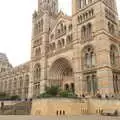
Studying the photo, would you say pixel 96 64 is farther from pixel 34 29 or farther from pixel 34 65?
pixel 34 29

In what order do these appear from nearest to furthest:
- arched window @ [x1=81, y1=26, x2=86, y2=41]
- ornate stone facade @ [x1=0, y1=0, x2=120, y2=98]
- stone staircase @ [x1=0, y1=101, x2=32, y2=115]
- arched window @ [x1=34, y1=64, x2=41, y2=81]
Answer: stone staircase @ [x1=0, y1=101, x2=32, y2=115], ornate stone facade @ [x1=0, y1=0, x2=120, y2=98], arched window @ [x1=81, y1=26, x2=86, y2=41], arched window @ [x1=34, y1=64, x2=41, y2=81]

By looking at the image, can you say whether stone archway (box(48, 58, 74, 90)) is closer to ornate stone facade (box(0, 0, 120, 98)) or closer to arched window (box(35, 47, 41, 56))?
ornate stone facade (box(0, 0, 120, 98))

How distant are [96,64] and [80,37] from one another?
6.38 meters

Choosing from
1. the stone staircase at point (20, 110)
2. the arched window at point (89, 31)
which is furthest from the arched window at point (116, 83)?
the stone staircase at point (20, 110)

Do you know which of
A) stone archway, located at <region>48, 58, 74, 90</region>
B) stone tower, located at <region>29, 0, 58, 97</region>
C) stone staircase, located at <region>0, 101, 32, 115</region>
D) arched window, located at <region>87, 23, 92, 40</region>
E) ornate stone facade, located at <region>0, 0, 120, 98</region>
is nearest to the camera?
stone staircase, located at <region>0, 101, 32, 115</region>

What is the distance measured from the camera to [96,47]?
2906 cm

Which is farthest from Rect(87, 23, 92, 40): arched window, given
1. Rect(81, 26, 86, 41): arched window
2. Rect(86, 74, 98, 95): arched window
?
Rect(86, 74, 98, 95): arched window

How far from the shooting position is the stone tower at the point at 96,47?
90.3ft

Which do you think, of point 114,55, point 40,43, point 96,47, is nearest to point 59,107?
point 96,47

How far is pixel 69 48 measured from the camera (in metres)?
34.3

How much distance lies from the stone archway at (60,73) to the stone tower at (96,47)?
4.93 m

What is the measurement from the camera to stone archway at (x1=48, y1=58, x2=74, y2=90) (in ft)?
118

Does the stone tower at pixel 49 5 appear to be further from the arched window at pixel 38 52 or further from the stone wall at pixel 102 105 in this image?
the stone wall at pixel 102 105

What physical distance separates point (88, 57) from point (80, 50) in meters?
2.02
